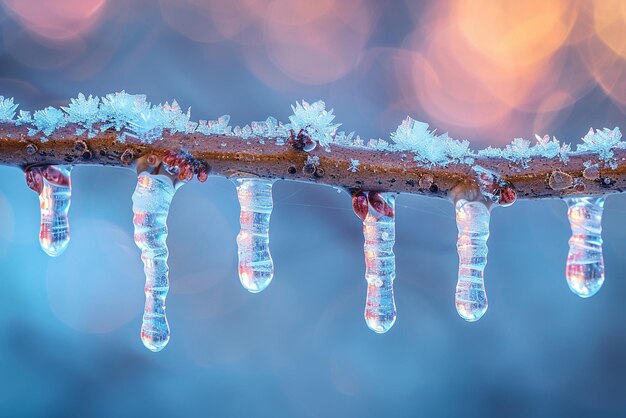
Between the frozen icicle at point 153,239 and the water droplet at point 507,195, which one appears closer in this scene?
the water droplet at point 507,195

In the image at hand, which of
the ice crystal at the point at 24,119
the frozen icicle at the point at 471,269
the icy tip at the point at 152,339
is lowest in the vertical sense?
the icy tip at the point at 152,339

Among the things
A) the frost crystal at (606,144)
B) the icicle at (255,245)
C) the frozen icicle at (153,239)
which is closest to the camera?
the frost crystal at (606,144)

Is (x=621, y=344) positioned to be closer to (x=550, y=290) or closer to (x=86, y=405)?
(x=550, y=290)

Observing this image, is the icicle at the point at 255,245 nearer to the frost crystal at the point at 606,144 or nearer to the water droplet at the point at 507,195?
the water droplet at the point at 507,195

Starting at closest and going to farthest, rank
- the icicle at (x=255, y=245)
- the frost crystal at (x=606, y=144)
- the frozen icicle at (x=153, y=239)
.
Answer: the frost crystal at (x=606, y=144) → the frozen icicle at (x=153, y=239) → the icicle at (x=255, y=245)

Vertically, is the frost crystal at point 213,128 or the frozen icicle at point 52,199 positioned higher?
the frost crystal at point 213,128

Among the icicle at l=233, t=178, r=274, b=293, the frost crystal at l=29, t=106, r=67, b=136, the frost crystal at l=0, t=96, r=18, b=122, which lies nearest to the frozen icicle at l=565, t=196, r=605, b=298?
the icicle at l=233, t=178, r=274, b=293

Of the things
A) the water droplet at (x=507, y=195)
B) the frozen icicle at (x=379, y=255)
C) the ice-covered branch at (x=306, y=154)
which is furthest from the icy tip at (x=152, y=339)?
the water droplet at (x=507, y=195)
